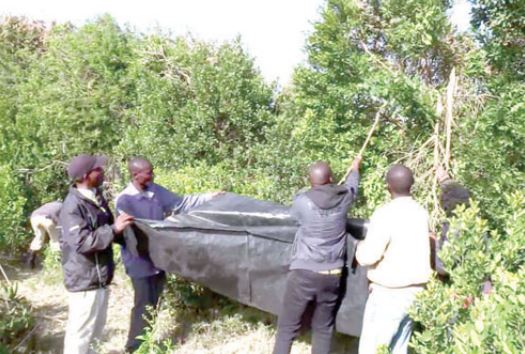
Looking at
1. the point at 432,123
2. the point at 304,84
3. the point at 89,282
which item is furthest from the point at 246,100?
the point at 89,282

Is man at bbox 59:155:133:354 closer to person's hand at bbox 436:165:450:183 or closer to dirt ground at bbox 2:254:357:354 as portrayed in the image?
dirt ground at bbox 2:254:357:354

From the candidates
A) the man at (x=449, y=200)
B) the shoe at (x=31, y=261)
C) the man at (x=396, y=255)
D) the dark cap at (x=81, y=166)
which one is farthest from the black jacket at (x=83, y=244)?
the shoe at (x=31, y=261)

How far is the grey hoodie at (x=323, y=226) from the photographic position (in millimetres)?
3994

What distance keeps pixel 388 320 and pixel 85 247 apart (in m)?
2.08

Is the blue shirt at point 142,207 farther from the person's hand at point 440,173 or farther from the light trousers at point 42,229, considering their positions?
the person's hand at point 440,173

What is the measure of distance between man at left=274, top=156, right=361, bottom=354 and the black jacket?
1320 millimetres

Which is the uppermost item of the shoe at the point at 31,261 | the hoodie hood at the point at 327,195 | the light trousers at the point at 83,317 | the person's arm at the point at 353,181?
the person's arm at the point at 353,181

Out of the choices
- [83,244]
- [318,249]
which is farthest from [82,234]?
[318,249]

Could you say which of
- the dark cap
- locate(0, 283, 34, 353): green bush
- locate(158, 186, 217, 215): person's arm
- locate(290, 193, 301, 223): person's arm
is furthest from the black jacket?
locate(0, 283, 34, 353): green bush

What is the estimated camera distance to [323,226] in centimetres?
399

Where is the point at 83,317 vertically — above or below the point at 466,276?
below

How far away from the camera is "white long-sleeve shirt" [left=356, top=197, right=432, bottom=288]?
11.6 ft

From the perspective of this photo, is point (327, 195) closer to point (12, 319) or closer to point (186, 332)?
point (186, 332)

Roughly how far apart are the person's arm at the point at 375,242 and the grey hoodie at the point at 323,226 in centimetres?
40
